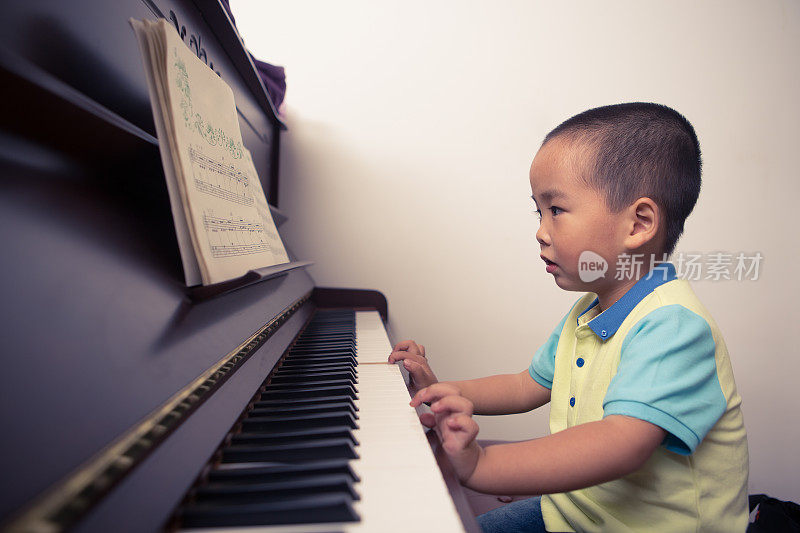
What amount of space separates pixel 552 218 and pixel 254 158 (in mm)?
810

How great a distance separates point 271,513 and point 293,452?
3.6 inches

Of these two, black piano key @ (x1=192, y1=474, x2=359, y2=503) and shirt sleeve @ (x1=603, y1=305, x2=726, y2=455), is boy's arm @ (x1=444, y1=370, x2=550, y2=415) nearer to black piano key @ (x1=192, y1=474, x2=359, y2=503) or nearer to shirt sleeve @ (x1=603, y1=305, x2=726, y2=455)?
shirt sleeve @ (x1=603, y1=305, x2=726, y2=455)

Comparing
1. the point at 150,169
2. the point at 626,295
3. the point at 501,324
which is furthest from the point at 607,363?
the point at 501,324

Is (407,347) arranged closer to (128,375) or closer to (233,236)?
(233,236)

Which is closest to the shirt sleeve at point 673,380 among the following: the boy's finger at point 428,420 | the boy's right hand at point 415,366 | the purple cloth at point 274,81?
the boy's finger at point 428,420

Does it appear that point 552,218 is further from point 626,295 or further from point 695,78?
point 695,78

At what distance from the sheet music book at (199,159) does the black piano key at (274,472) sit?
0.24 metres

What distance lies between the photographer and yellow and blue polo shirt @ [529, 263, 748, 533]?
20.6 inches

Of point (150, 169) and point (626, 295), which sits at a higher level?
point (150, 169)

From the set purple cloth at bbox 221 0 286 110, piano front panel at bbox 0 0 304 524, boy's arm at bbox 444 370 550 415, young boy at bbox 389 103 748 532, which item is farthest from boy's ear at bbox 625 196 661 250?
purple cloth at bbox 221 0 286 110

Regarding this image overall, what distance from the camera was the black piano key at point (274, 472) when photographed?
1.15 feet

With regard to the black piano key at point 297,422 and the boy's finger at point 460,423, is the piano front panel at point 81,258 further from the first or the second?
the boy's finger at point 460,423

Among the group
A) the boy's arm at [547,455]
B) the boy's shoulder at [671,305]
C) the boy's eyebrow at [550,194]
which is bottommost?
the boy's arm at [547,455]

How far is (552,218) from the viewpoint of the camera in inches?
28.9
